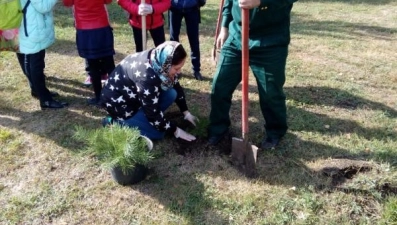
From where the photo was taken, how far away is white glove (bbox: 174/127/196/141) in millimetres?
3674

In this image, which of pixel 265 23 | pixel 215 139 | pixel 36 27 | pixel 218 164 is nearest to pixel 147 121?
pixel 215 139

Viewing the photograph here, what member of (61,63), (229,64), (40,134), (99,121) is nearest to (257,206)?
(229,64)

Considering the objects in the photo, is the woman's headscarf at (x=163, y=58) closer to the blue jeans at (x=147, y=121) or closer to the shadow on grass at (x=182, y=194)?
the blue jeans at (x=147, y=121)

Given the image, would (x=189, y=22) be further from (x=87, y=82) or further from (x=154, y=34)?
(x=87, y=82)

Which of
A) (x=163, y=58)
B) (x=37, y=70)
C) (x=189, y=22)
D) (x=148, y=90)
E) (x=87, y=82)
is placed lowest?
(x=87, y=82)

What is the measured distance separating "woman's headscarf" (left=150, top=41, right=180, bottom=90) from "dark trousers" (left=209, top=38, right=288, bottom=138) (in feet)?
1.53

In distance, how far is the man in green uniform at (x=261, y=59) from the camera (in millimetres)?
3139

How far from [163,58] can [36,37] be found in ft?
5.13

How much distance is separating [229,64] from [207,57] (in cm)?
266

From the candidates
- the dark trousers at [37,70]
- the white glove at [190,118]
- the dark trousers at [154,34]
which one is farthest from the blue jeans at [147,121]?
the dark trousers at [37,70]

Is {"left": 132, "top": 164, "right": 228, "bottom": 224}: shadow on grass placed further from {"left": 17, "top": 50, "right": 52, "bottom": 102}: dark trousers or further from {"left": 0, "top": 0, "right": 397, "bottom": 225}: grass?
{"left": 17, "top": 50, "right": 52, "bottom": 102}: dark trousers

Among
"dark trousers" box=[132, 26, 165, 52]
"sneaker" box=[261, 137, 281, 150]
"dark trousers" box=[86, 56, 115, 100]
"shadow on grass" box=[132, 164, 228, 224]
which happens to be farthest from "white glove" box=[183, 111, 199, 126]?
"dark trousers" box=[132, 26, 165, 52]

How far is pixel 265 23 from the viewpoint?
3166 millimetres

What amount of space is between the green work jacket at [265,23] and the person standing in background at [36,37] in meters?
1.80
